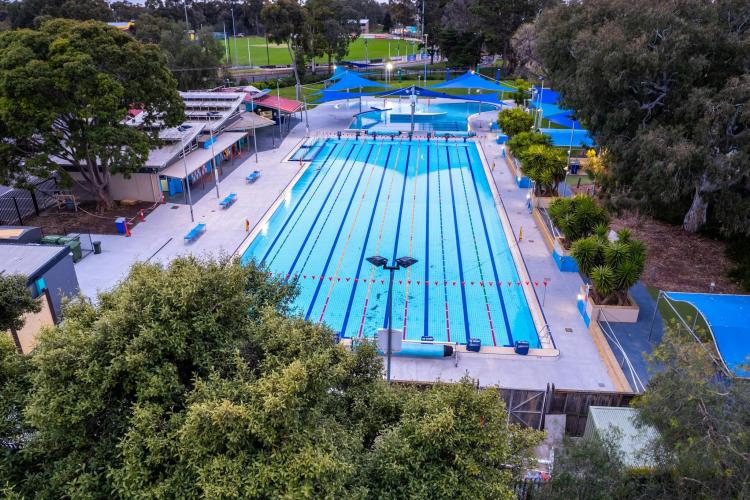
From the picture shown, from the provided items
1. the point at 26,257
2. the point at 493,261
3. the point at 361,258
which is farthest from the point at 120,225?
the point at 493,261

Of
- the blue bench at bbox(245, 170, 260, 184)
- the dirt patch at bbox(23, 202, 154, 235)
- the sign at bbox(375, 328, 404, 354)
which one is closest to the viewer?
the sign at bbox(375, 328, 404, 354)

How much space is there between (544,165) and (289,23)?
38517 millimetres

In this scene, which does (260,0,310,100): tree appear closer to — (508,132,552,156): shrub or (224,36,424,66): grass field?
(224,36,424,66): grass field

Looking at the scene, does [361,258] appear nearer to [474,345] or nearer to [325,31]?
[474,345]

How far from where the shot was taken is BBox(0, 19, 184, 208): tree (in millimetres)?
19219

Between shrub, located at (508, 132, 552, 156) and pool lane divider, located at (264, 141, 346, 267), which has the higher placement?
shrub, located at (508, 132, 552, 156)

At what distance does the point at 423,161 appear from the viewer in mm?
31922

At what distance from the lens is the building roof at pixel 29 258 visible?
1387 centimetres

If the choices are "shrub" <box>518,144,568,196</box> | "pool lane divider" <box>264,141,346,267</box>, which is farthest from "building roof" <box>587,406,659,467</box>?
"shrub" <box>518,144,568,196</box>

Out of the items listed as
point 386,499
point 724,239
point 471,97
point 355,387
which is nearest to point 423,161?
point 471,97

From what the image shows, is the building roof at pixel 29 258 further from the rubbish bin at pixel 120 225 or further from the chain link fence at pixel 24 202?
the chain link fence at pixel 24 202

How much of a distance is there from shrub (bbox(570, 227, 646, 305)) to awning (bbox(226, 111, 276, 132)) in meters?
22.7

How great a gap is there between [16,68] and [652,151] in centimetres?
2187

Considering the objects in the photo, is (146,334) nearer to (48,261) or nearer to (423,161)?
(48,261)
